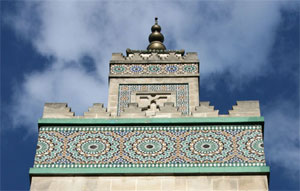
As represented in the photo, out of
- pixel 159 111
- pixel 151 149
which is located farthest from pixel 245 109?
pixel 151 149

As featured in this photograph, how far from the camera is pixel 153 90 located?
47.1 ft

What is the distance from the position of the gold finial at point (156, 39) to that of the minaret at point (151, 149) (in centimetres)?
249

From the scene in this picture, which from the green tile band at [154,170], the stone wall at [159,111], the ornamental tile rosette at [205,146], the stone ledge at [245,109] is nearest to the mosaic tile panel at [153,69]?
the stone wall at [159,111]

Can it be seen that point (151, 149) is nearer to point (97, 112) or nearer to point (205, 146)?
point (205, 146)

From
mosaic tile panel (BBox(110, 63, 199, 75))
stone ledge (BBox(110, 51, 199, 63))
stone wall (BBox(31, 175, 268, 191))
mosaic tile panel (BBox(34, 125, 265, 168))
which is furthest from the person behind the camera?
stone ledge (BBox(110, 51, 199, 63))

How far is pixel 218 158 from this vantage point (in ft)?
40.5

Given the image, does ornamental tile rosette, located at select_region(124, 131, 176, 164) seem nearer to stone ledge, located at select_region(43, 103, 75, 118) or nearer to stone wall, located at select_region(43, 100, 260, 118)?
stone wall, located at select_region(43, 100, 260, 118)

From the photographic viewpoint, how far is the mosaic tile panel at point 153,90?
14133mm

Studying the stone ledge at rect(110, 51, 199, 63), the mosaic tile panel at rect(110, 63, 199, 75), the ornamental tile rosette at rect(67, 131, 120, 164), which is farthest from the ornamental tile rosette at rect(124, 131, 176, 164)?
the stone ledge at rect(110, 51, 199, 63)

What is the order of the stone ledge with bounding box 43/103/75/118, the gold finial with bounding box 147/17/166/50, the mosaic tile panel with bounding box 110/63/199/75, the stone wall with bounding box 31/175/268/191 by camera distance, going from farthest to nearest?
the gold finial with bounding box 147/17/166/50, the mosaic tile panel with bounding box 110/63/199/75, the stone ledge with bounding box 43/103/75/118, the stone wall with bounding box 31/175/268/191

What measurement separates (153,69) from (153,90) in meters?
0.59

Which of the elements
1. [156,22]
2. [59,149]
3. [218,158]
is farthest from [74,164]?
[156,22]

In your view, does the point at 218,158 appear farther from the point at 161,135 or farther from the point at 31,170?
the point at 31,170

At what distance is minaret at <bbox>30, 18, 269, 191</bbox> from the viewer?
12.1m
